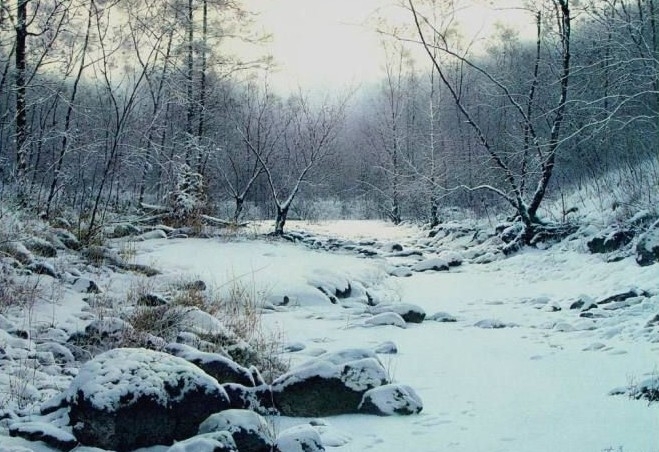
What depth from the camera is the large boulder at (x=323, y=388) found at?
381 cm

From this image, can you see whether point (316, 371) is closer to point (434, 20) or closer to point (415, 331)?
point (415, 331)

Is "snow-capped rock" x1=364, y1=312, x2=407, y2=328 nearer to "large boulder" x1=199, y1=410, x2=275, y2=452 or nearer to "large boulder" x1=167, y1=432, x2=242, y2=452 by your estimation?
"large boulder" x1=199, y1=410, x2=275, y2=452

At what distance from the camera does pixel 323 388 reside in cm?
386

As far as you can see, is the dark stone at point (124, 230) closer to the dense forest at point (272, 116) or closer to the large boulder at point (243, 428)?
the dense forest at point (272, 116)

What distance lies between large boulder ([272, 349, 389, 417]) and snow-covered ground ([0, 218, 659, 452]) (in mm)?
122

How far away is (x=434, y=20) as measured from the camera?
17.2 meters

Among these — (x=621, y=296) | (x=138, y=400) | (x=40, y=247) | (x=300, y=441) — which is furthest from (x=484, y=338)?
(x=40, y=247)

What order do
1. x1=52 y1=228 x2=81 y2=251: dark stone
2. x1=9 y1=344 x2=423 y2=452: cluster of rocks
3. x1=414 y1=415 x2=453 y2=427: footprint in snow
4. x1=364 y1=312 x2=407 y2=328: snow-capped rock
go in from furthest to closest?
x1=52 y1=228 x2=81 y2=251: dark stone < x1=364 y1=312 x2=407 y2=328: snow-capped rock < x1=414 y1=415 x2=453 y2=427: footprint in snow < x1=9 y1=344 x2=423 y2=452: cluster of rocks

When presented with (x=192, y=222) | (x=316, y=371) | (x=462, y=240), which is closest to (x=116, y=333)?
(x=316, y=371)

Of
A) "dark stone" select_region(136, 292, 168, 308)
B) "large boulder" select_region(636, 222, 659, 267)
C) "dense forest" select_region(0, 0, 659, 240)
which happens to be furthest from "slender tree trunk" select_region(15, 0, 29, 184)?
"large boulder" select_region(636, 222, 659, 267)

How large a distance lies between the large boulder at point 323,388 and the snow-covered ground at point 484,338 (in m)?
0.12

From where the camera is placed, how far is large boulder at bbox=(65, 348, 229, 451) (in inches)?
111

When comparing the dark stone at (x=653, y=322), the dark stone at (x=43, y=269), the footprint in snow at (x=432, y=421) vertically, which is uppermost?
the dark stone at (x=43, y=269)

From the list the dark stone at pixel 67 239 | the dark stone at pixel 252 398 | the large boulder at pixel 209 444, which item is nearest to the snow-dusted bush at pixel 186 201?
the dark stone at pixel 67 239
